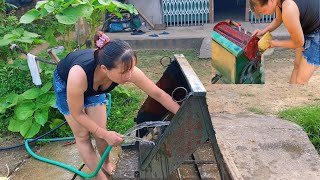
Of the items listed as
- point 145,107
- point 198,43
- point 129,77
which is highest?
point 129,77

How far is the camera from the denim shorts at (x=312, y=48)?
411 centimetres

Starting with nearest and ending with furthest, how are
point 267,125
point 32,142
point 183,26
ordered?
1. point 267,125
2. point 32,142
3. point 183,26

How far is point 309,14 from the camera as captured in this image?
3879 mm

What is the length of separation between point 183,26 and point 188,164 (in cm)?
681

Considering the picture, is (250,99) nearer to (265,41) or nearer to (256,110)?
(256,110)

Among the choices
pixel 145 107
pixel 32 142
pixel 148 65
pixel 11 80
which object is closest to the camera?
pixel 145 107

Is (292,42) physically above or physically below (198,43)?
above

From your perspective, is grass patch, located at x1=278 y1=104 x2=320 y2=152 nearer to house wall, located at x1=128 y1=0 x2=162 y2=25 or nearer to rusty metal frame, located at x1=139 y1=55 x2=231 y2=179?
rusty metal frame, located at x1=139 y1=55 x2=231 y2=179

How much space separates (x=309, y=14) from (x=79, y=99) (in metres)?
2.48

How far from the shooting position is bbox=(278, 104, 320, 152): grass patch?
391cm

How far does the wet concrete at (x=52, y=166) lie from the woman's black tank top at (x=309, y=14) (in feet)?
7.49

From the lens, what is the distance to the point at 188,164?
331 centimetres

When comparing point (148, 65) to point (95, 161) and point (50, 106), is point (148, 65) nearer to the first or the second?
point (50, 106)

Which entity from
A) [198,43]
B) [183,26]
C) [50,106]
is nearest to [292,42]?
[50,106]
